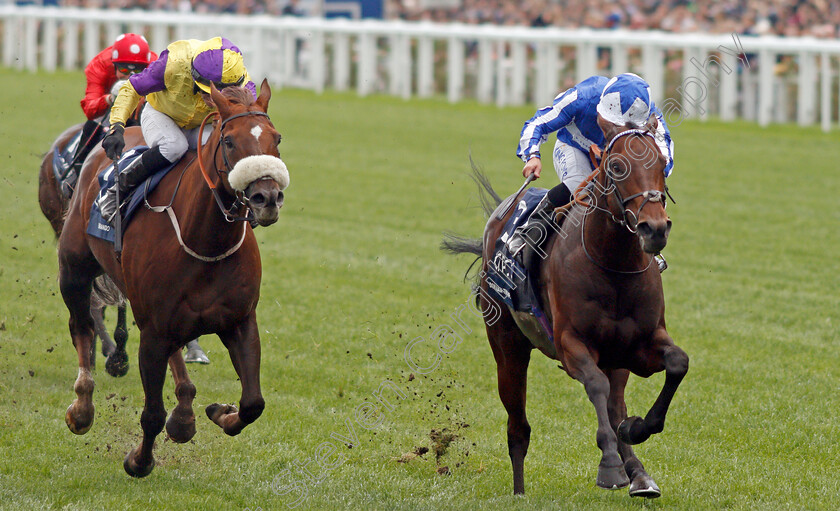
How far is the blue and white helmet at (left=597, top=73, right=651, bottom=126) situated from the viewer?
14.1ft

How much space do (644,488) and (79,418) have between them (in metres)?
2.57

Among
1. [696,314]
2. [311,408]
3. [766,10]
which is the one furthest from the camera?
[766,10]

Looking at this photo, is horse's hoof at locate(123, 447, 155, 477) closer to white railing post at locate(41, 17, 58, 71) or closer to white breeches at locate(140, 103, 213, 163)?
white breeches at locate(140, 103, 213, 163)

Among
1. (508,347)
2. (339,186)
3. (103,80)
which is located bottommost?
(339,186)

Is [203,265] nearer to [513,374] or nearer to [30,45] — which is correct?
[513,374]

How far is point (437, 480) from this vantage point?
5004 millimetres

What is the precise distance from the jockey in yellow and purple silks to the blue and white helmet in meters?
1.46

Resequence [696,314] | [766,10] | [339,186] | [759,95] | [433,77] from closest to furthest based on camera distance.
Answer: [696,314]
[339,186]
[759,95]
[766,10]
[433,77]

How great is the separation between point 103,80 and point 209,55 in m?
2.28

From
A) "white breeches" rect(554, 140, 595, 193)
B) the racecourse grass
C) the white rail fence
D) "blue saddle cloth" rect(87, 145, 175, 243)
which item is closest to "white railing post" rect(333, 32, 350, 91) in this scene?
the white rail fence

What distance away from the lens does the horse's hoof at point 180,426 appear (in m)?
4.81

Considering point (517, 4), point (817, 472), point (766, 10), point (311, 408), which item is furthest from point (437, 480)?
point (517, 4)

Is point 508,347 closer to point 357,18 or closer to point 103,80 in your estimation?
point 103,80

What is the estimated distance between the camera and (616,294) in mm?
4273
